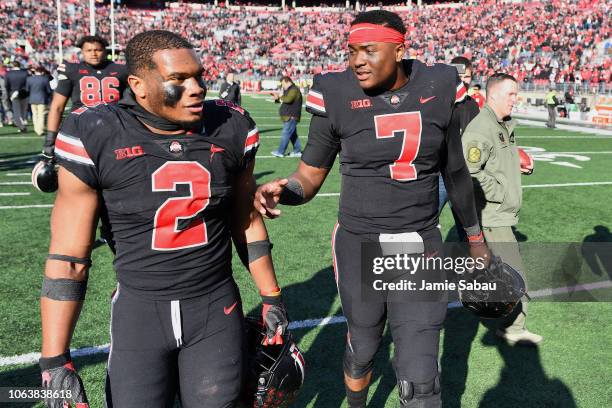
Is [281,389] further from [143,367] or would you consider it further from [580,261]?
[580,261]

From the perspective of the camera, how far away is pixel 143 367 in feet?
7.39

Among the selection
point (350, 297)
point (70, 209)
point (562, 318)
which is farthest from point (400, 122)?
point (562, 318)

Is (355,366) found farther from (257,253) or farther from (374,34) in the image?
(374,34)

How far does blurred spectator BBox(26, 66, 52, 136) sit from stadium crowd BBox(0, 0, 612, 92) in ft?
69.9

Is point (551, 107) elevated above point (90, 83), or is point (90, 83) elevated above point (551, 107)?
point (90, 83)

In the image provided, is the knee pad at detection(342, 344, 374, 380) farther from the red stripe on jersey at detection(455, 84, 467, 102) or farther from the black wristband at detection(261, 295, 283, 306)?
the red stripe on jersey at detection(455, 84, 467, 102)

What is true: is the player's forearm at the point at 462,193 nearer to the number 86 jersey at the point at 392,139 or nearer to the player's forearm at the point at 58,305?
the number 86 jersey at the point at 392,139

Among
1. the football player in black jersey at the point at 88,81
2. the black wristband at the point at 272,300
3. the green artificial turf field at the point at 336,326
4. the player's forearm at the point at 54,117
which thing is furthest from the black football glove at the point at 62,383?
the player's forearm at the point at 54,117

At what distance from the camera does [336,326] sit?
4.92 m

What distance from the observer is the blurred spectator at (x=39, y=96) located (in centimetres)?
1628

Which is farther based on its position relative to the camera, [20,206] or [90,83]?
[20,206]

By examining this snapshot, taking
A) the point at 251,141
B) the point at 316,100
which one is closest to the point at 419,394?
the point at 251,141

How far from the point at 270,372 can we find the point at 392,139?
4.39 feet

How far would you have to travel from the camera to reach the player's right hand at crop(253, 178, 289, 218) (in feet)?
8.63
